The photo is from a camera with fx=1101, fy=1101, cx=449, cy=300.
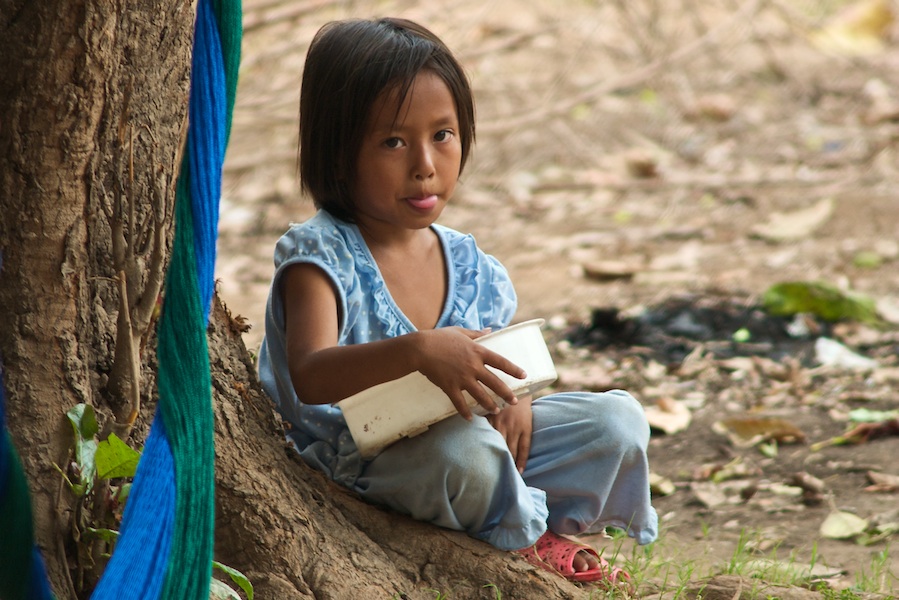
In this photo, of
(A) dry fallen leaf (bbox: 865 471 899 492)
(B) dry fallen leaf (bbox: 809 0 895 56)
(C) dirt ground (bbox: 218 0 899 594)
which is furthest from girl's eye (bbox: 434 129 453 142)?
(B) dry fallen leaf (bbox: 809 0 895 56)

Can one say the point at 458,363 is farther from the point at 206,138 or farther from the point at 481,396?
the point at 206,138

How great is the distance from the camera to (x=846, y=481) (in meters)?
2.85

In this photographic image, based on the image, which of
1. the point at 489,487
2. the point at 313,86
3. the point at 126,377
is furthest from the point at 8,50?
the point at 489,487

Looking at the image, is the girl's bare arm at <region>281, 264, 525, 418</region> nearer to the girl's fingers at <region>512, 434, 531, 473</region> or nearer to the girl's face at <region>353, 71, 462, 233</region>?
the girl's face at <region>353, 71, 462, 233</region>

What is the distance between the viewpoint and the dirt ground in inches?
115

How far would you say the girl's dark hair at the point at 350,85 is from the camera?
185 centimetres

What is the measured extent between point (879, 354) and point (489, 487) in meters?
2.38

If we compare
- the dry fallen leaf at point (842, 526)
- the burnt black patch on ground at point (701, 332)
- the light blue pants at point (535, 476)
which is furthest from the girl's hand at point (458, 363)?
the burnt black patch on ground at point (701, 332)

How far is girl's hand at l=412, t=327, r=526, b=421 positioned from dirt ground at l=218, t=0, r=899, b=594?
25.7 inches

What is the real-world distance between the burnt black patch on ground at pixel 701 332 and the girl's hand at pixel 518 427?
1.86 metres

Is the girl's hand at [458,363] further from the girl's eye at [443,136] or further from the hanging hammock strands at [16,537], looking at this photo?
the hanging hammock strands at [16,537]

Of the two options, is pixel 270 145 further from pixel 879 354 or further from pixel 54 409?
pixel 54 409

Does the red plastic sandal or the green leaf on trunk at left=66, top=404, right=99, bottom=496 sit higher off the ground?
the green leaf on trunk at left=66, top=404, right=99, bottom=496

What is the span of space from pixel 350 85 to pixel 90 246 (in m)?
0.57
